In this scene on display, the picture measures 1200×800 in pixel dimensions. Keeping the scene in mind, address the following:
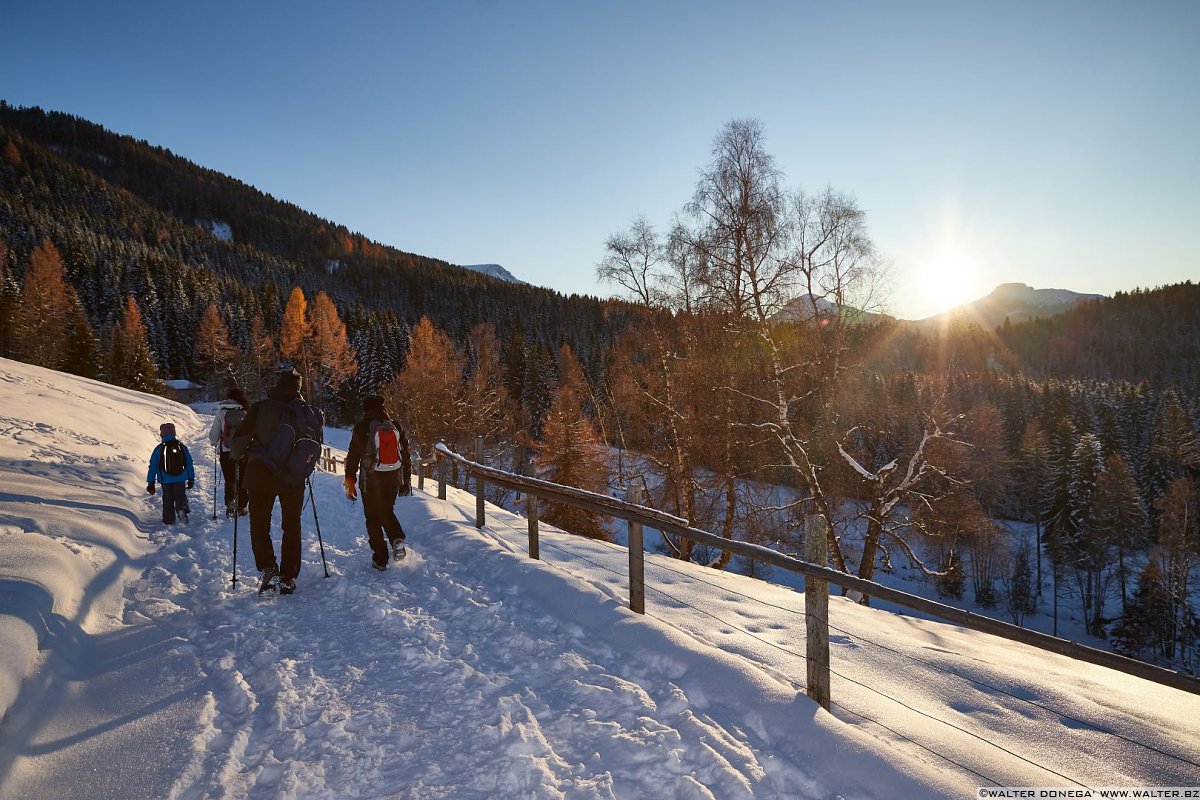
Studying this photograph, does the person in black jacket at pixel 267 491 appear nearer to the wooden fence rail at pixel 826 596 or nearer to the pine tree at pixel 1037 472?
the wooden fence rail at pixel 826 596

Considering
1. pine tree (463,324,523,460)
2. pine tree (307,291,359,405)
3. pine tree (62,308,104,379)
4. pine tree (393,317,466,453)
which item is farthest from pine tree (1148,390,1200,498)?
pine tree (62,308,104,379)

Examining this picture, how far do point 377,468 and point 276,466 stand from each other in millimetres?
1195

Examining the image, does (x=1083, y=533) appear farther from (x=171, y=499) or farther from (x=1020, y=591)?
(x=171, y=499)

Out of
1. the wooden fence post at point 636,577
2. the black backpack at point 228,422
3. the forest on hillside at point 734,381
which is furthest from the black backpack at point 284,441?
the forest on hillside at point 734,381

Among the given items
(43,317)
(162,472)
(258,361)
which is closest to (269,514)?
(162,472)

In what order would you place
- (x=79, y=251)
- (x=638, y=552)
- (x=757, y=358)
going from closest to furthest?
(x=638, y=552)
(x=757, y=358)
(x=79, y=251)

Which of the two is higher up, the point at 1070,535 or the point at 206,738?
the point at 206,738

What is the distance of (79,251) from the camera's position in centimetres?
6769

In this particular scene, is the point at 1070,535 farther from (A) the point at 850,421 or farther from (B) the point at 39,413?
(B) the point at 39,413

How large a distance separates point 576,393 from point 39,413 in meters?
20.5

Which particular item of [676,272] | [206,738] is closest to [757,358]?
[676,272]

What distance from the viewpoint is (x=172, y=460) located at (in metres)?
8.12

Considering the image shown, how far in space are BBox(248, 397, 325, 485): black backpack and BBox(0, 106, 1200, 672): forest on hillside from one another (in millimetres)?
9388

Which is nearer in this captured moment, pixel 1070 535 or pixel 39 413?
pixel 39 413
